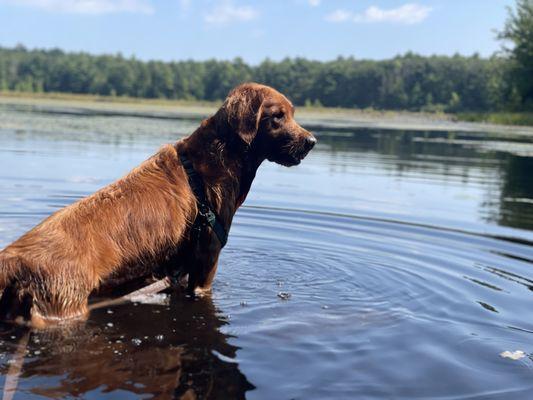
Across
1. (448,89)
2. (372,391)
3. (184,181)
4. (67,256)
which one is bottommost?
(372,391)

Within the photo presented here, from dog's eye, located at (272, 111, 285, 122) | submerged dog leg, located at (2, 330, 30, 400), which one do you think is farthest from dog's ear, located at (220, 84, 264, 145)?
submerged dog leg, located at (2, 330, 30, 400)

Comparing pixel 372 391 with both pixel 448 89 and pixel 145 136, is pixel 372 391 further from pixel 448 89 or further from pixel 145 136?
pixel 448 89

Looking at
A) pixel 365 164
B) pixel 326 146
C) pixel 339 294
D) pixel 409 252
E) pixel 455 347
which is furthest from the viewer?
pixel 326 146

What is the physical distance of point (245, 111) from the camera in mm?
6246

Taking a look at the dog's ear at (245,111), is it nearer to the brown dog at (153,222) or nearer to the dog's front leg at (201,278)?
the brown dog at (153,222)

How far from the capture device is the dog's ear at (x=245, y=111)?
622cm

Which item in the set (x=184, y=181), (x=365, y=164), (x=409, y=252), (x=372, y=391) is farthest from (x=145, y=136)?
(x=372, y=391)

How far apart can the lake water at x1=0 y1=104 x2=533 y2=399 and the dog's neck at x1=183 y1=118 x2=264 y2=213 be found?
1.16 meters

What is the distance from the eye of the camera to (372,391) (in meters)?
4.53

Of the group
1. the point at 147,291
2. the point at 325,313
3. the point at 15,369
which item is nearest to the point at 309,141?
the point at 325,313

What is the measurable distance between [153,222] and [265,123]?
1.69 meters

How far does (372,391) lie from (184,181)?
263 cm

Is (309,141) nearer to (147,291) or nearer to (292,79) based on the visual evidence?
(147,291)

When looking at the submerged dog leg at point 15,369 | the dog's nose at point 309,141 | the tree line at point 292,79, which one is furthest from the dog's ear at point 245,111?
the tree line at point 292,79
